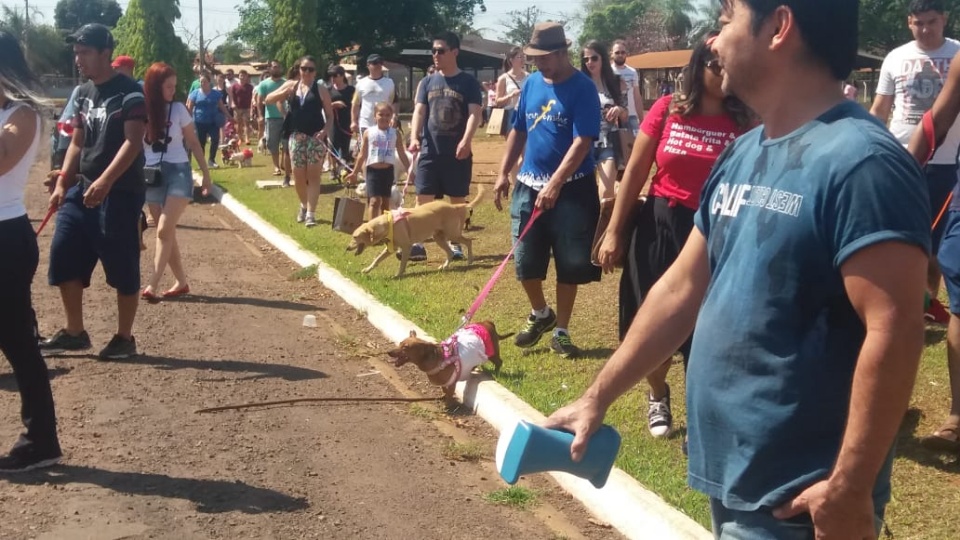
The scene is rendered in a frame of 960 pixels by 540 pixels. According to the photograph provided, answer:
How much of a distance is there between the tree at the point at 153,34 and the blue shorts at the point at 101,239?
58.1 ft

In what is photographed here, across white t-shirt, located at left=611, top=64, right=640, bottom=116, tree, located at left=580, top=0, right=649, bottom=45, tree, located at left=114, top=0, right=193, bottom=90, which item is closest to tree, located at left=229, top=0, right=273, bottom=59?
tree, located at left=580, top=0, right=649, bottom=45

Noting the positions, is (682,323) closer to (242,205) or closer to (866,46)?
(242,205)

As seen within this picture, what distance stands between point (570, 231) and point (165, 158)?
158 inches

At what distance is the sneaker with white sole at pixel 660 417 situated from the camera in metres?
5.56

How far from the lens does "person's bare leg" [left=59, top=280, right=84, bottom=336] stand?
24.4 ft

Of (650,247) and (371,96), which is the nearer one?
(650,247)

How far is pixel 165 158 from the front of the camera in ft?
30.6

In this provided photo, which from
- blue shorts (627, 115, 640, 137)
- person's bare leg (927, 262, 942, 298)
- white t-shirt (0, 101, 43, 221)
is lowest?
person's bare leg (927, 262, 942, 298)

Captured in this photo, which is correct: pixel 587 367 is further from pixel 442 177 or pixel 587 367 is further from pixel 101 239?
pixel 442 177

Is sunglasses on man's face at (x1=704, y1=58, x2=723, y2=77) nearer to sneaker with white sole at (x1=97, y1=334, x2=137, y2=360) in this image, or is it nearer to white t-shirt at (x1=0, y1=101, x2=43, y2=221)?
white t-shirt at (x1=0, y1=101, x2=43, y2=221)

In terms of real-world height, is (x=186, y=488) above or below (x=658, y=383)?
below

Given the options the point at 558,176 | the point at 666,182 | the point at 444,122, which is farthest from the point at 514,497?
the point at 444,122

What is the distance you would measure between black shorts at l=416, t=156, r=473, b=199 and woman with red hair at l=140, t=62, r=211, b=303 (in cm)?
235

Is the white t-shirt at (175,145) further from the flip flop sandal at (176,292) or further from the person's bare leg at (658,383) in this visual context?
the person's bare leg at (658,383)
